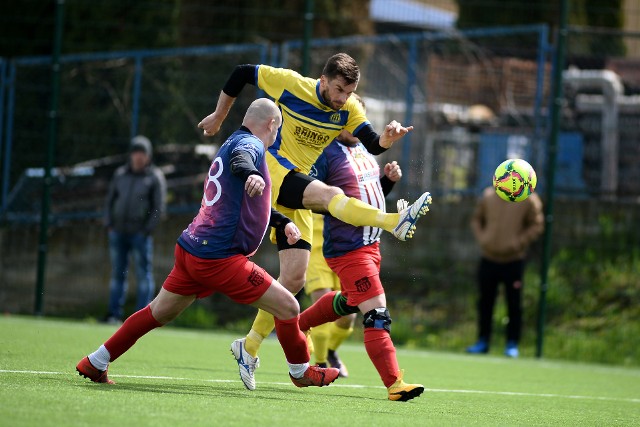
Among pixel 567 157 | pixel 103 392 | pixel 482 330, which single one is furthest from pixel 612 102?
pixel 103 392

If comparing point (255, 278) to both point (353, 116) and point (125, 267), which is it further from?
point (125, 267)

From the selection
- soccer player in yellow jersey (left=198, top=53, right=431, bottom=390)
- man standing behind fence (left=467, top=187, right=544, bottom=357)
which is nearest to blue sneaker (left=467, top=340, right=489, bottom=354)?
man standing behind fence (left=467, top=187, right=544, bottom=357)

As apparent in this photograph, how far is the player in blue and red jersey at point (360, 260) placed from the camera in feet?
23.1

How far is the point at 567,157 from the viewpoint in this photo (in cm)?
1395

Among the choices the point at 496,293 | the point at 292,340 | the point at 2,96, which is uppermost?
the point at 2,96

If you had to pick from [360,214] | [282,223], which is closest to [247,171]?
[282,223]

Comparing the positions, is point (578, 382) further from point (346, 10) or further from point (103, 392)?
point (346, 10)

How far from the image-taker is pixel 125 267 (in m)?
13.7

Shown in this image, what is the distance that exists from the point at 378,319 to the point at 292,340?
1.96 feet

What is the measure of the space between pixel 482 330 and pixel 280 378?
212 inches

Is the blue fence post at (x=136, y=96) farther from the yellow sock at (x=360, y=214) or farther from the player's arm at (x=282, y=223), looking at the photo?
the yellow sock at (x=360, y=214)

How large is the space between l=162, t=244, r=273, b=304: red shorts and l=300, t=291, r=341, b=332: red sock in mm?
1614

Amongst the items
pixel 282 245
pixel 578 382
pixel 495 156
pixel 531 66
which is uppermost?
pixel 531 66

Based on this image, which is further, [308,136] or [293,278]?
[308,136]
